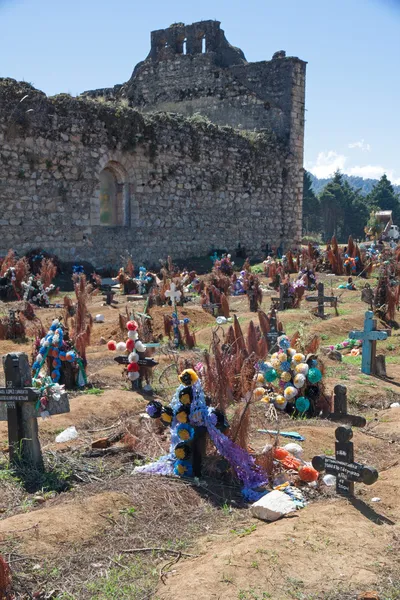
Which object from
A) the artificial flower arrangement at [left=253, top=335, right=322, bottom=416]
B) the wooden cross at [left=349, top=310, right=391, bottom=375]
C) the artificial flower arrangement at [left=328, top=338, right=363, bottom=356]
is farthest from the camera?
the artificial flower arrangement at [left=328, top=338, right=363, bottom=356]

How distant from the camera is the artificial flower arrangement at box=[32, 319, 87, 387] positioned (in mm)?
8195

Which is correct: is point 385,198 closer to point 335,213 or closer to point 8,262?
point 335,213

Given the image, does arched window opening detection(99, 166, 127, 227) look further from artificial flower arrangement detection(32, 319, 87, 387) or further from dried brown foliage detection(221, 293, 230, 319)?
artificial flower arrangement detection(32, 319, 87, 387)

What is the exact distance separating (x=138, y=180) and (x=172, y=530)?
15.9 metres

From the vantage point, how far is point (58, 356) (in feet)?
27.1

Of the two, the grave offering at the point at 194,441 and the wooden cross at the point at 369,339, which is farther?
the wooden cross at the point at 369,339

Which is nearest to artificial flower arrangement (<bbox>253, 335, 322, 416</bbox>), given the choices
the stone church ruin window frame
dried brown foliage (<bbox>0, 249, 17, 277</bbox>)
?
dried brown foliage (<bbox>0, 249, 17, 277</bbox>)

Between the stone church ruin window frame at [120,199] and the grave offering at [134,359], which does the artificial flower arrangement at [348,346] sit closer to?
the grave offering at [134,359]

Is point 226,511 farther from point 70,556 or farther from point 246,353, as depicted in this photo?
point 246,353

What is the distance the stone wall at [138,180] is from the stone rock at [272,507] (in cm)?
1253

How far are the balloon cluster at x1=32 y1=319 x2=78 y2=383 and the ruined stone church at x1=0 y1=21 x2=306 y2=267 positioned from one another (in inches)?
345

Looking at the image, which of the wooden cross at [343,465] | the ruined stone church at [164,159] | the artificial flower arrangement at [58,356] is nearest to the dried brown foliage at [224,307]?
the artificial flower arrangement at [58,356]

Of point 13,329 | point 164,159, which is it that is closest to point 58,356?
point 13,329

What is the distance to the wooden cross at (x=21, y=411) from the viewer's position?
5781mm
